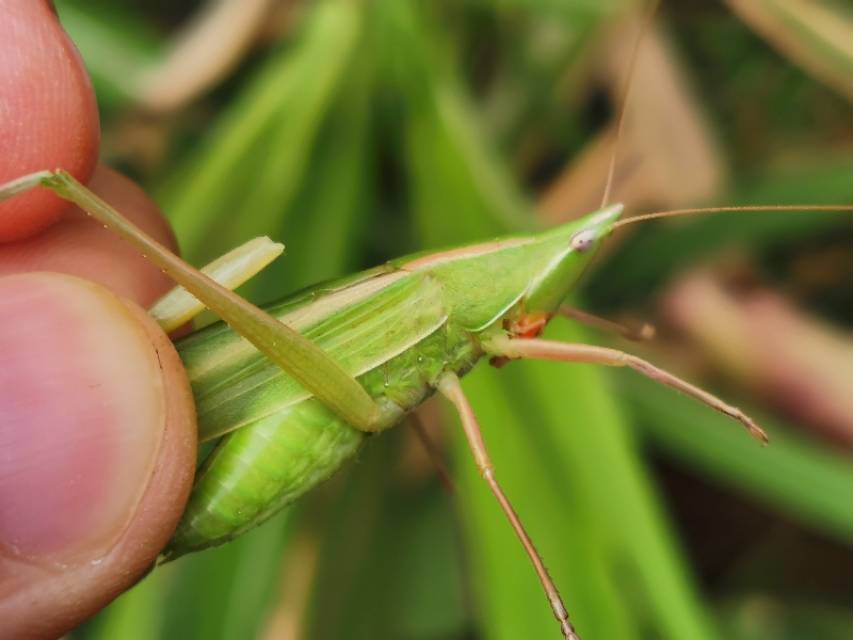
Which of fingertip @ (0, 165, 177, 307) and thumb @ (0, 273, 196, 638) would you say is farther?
fingertip @ (0, 165, 177, 307)

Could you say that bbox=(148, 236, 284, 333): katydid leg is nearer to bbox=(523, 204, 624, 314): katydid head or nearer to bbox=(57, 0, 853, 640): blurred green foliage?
bbox=(523, 204, 624, 314): katydid head

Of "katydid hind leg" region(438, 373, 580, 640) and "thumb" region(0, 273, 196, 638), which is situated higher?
"thumb" region(0, 273, 196, 638)

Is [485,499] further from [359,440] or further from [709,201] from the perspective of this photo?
[709,201]

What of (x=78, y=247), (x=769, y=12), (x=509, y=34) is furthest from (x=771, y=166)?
(x=78, y=247)

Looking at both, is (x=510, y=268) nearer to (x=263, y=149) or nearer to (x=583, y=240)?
(x=583, y=240)

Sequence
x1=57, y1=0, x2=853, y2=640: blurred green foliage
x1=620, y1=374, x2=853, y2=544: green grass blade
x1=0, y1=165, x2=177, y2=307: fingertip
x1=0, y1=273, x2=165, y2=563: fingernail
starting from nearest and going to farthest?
x1=0, y1=273, x2=165, y2=563: fingernail
x1=0, y1=165, x2=177, y2=307: fingertip
x1=57, y1=0, x2=853, y2=640: blurred green foliage
x1=620, y1=374, x2=853, y2=544: green grass blade

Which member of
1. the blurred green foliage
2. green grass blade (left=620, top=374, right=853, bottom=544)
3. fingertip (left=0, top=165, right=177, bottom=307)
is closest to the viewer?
fingertip (left=0, top=165, right=177, bottom=307)

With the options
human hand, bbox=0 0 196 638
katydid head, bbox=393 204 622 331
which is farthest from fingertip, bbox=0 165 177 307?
katydid head, bbox=393 204 622 331
